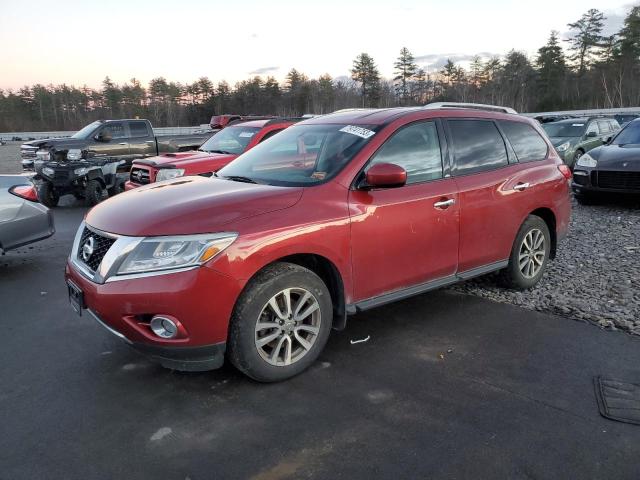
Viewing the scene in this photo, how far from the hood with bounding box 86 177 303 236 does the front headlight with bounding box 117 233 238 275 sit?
0.15 feet

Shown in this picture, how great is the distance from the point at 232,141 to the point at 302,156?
5486 mm

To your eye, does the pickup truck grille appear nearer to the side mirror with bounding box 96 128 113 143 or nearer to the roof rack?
the side mirror with bounding box 96 128 113 143

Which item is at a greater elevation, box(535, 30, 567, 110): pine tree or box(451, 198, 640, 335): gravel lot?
box(535, 30, 567, 110): pine tree

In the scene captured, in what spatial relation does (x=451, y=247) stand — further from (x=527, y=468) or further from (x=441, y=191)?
(x=527, y=468)

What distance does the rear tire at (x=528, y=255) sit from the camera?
4961 millimetres

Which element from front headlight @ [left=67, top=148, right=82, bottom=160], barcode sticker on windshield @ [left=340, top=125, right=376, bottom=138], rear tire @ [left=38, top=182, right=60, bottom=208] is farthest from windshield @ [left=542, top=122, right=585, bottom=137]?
rear tire @ [left=38, top=182, right=60, bottom=208]

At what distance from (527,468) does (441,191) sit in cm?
222

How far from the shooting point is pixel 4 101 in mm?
78000

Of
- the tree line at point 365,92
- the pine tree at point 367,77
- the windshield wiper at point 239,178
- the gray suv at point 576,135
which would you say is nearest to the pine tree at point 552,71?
the tree line at point 365,92

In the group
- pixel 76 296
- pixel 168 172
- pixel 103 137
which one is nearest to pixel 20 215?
pixel 168 172

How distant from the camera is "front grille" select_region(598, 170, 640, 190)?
8844 millimetres

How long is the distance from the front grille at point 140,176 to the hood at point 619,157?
26.8 feet

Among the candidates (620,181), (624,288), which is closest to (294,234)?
(624,288)

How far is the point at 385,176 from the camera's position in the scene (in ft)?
11.5
